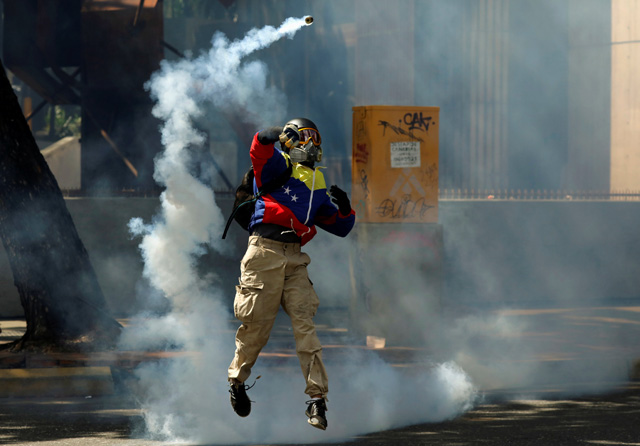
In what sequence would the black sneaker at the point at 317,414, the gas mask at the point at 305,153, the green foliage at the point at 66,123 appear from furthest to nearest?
the green foliage at the point at 66,123 < the gas mask at the point at 305,153 < the black sneaker at the point at 317,414

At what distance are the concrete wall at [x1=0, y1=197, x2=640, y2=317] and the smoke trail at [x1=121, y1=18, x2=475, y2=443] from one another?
1.32 m

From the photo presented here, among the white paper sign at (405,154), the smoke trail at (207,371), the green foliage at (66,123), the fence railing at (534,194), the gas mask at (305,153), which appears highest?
the green foliage at (66,123)

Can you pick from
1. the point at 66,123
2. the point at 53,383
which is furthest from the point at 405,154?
the point at 66,123

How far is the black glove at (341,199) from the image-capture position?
5320 millimetres

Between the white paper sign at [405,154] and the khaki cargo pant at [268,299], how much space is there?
454cm

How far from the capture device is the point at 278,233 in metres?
5.36

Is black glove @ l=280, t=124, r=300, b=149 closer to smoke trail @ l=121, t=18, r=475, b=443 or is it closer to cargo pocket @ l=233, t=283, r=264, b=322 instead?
cargo pocket @ l=233, t=283, r=264, b=322

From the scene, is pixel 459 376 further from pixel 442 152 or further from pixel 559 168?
pixel 559 168

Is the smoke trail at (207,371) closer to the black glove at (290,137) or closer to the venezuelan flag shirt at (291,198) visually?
the venezuelan flag shirt at (291,198)

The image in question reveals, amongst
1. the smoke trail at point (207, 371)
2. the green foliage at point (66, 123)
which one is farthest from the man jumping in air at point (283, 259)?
the green foliage at point (66, 123)

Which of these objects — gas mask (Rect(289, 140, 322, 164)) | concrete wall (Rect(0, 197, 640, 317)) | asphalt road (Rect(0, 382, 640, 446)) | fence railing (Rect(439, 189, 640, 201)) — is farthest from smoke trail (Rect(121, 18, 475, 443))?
fence railing (Rect(439, 189, 640, 201))

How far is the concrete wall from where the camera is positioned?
40.4ft

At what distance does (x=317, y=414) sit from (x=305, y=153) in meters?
1.47

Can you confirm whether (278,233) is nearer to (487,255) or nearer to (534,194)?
(487,255)
